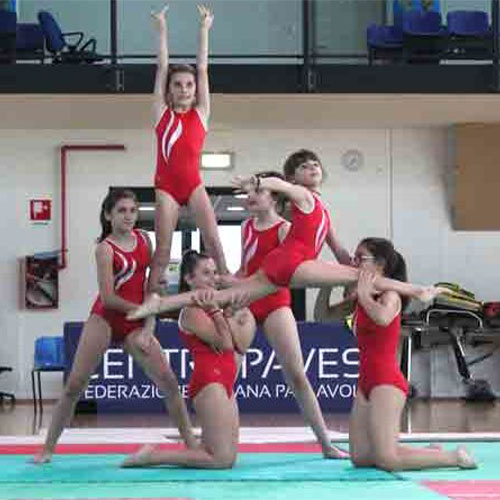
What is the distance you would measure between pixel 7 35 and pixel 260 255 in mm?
7909

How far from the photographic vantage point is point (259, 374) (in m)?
14.8

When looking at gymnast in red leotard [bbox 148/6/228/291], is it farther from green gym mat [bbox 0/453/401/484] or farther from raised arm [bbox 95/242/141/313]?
green gym mat [bbox 0/453/401/484]

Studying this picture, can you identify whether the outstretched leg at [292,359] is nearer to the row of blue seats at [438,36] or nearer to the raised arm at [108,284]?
the raised arm at [108,284]

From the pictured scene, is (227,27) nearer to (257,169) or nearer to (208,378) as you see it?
(257,169)

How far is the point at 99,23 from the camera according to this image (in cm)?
1639

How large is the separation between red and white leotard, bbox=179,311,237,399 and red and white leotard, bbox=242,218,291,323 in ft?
1.46

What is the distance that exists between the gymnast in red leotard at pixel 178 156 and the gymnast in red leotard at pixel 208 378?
0.60 ft

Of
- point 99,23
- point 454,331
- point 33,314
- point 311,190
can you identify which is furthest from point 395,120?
point 311,190

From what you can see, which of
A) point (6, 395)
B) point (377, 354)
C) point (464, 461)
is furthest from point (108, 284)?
point (6, 395)

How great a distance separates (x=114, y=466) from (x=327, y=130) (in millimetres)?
10574

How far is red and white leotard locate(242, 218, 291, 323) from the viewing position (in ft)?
28.9

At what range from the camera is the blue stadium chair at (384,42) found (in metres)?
16.2

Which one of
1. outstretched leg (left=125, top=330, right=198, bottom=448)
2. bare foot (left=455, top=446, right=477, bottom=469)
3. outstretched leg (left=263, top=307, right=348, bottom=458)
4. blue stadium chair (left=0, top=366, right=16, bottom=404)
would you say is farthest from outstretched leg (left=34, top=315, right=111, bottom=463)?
blue stadium chair (left=0, top=366, right=16, bottom=404)

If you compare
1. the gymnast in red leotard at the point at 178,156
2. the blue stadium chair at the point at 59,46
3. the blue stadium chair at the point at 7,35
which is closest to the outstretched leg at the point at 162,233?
the gymnast in red leotard at the point at 178,156
